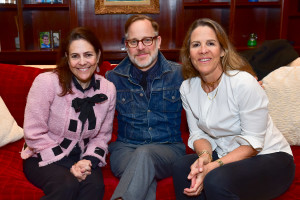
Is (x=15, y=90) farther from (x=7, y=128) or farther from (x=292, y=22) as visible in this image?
(x=292, y=22)

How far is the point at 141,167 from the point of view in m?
1.53

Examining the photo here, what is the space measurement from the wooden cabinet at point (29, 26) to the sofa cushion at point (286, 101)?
2356 mm

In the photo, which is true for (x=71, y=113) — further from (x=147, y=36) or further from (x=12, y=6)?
(x=12, y=6)

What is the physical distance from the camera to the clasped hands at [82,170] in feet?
5.17

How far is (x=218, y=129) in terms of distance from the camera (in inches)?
64.2

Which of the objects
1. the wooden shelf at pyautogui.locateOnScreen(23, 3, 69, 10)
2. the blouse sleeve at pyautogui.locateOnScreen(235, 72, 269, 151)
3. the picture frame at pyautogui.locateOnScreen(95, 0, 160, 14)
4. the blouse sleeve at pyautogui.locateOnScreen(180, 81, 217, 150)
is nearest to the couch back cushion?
the blouse sleeve at pyautogui.locateOnScreen(180, 81, 217, 150)

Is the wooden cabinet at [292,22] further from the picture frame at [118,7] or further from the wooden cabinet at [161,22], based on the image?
the picture frame at [118,7]

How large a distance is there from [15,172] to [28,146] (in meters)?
0.15

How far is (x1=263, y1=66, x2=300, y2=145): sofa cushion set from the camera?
1.96 metres

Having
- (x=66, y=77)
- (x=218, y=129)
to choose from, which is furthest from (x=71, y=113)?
(x=218, y=129)

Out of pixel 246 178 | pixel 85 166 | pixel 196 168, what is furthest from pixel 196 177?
pixel 85 166

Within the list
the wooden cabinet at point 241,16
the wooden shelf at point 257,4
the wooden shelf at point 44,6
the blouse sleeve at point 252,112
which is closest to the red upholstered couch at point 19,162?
the blouse sleeve at point 252,112

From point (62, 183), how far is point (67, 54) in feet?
2.25

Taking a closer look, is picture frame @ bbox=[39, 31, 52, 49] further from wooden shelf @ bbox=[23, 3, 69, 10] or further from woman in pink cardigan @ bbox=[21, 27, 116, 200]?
woman in pink cardigan @ bbox=[21, 27, 116, 200]
